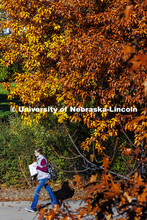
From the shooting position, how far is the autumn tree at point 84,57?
279 inches

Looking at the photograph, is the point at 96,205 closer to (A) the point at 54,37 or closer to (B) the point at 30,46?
(A) the point at 54,37

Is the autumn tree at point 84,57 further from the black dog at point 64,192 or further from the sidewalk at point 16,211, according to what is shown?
the sidewalk at point 16,211

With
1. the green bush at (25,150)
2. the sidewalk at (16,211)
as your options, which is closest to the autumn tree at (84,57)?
the green bush at (25,150)

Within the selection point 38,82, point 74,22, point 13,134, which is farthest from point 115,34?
point 13,134

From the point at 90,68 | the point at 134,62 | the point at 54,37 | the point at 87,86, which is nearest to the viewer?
the point at 134,62

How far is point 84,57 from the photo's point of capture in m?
7.12

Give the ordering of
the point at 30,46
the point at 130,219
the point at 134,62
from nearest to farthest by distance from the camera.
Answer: the point at 134,62 < the point at 130,219 < the point at 30,46

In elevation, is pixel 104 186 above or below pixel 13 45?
below

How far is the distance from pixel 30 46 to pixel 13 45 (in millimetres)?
858

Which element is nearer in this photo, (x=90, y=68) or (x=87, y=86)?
(x=90, y=68)

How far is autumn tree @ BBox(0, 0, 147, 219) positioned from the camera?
709 cm

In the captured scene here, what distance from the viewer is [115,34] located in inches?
310

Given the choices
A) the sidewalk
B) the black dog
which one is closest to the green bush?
the black dog

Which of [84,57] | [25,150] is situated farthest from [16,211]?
[84,57]
